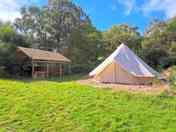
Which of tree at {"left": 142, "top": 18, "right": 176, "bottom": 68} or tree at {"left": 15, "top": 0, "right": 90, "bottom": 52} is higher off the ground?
tree at {"left": 15, "top": 0, "right": 90, "bottom": 52}

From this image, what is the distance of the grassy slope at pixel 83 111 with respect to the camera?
668 centimetres

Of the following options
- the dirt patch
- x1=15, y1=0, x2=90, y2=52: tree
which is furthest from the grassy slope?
x1=15, y1=0, x2=90, y2=52: tree

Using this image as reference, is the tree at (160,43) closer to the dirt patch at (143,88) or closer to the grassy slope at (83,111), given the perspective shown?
the dirt patch at (143,88)

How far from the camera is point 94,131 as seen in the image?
6.36 meters

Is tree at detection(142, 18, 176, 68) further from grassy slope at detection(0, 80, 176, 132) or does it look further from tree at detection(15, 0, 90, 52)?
grassy slope at detection(0, 80, 176, 132)

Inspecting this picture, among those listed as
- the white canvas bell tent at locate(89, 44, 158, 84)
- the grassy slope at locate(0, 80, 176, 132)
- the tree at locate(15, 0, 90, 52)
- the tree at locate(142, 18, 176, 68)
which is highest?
the tree at locate(15, 0, 90, 52)

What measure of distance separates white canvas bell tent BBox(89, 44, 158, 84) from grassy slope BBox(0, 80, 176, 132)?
20.2 ft

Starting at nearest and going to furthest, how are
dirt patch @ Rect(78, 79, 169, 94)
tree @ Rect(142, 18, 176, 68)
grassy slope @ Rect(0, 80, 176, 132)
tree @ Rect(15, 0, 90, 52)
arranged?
grassy slope @ Rect(0, 80, 176, 132), dirt patch @ Rect(78, 79, 169, 94), tree @ Rect(142, 18, 176, 68), tree @ Rect(15, 0, 90, 52)

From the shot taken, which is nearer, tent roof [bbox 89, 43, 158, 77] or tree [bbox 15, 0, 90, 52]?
tent roof [bbox 89, 43, 158, 77]

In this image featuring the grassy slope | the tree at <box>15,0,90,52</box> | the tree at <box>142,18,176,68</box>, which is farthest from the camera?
the tree at <box>15,0,90,52</box>

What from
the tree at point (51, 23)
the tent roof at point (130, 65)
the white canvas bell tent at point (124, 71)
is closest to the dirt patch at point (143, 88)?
the white canvas bell tent at point (124, 71)

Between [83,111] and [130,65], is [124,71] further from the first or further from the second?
[83,111]

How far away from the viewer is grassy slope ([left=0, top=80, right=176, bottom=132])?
6.68 metres

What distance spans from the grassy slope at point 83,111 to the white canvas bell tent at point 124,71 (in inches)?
243
